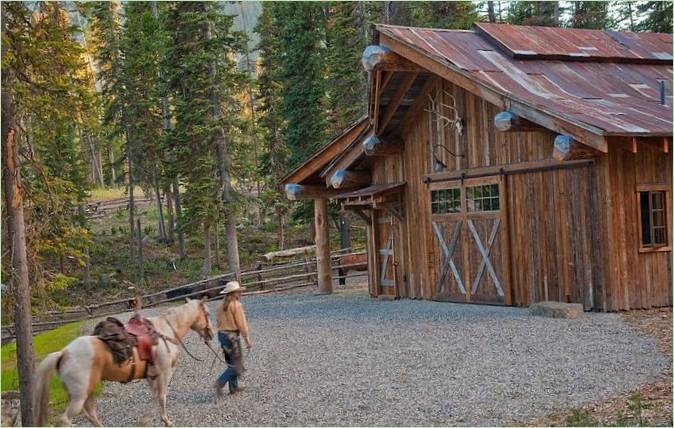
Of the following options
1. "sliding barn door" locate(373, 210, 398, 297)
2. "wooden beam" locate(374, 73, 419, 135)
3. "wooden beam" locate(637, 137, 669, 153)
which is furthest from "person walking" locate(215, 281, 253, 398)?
"sliding barn door" locate(373, 210, 398, 297)

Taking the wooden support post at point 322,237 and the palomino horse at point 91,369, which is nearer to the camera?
the palomino horse at point 91,369

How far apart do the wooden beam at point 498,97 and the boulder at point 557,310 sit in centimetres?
293

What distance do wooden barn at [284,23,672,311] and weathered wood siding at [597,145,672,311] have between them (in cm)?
3

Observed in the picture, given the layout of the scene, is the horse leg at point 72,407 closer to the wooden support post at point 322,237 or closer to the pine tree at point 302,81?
the wooden support post at point 322,237

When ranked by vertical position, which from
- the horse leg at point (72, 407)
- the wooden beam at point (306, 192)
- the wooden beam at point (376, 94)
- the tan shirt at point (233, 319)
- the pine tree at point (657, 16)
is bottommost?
the horse leg at point (72, 407)

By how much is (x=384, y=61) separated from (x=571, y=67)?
13.5ft

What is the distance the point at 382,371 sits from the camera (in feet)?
35.3

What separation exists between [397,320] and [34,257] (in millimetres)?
6837

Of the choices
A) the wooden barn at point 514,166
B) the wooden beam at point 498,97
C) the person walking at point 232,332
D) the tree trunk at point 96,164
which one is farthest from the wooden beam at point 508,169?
the tree trunk at point 96,164

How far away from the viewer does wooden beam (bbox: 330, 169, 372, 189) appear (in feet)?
67.8

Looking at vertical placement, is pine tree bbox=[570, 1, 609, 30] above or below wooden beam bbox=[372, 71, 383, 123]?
above

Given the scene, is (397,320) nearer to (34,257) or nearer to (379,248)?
(379,248)

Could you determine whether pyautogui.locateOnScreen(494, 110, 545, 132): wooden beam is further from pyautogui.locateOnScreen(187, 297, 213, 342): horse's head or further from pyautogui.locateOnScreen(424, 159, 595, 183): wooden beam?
pyautogui.locateOnScreen(187, 297, 213, 342): horse's head

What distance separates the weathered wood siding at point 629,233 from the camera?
46.7 ft
